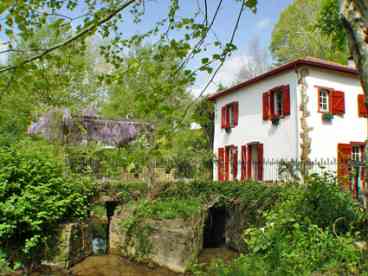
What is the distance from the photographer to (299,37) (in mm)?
29609

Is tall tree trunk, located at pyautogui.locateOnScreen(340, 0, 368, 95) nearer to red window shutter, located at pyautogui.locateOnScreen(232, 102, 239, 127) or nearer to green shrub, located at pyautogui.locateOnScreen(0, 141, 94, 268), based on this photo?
green shrub, located at pyautogui.locateOnScreen(0, 141, 94, 268)

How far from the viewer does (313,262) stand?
4.57 meters

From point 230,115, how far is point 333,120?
5.85 m

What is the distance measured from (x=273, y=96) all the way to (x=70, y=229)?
36.0ft

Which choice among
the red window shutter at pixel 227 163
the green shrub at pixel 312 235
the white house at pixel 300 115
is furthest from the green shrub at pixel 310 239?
the red window shutter at pixel 227 163

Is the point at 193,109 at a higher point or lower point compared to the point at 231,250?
higher

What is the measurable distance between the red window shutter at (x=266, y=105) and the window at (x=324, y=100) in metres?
2.22

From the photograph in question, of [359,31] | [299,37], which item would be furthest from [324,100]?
[299,37]

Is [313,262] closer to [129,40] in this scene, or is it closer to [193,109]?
[193,109]

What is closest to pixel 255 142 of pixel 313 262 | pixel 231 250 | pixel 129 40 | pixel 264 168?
pixel 264 168

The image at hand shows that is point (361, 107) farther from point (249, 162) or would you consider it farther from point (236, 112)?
point (236, 112)

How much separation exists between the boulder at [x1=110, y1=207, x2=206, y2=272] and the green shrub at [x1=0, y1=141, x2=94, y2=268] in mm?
1760

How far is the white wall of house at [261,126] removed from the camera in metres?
14.7

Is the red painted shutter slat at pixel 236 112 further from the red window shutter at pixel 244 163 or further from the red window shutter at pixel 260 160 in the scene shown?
the red window shutter at pixel 260 160
